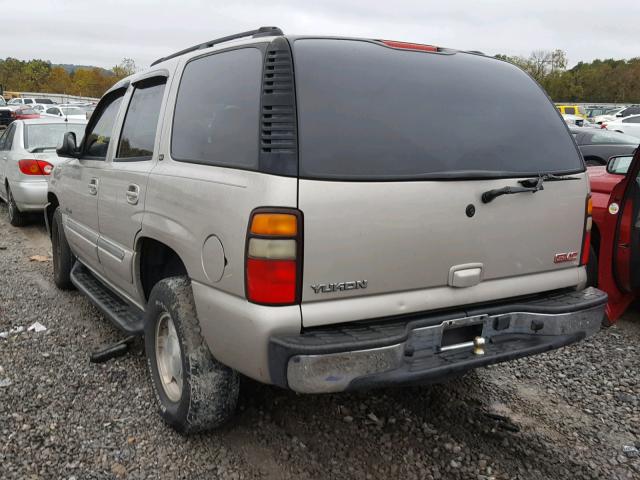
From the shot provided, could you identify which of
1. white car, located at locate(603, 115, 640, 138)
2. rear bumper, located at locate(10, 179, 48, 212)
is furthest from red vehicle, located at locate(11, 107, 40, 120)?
white car, located at locate(603, 115, 640, 138)

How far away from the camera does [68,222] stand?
4.90 meters

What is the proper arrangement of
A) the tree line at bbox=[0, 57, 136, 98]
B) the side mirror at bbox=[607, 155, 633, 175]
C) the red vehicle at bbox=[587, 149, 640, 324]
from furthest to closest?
1. the tree line at bbox=[0, 57, 136, 98]
2. the side mirror at bbox=[607, 155, 633, 175]
3. the red vehicle at bbox=[587, 149, 640, 324]

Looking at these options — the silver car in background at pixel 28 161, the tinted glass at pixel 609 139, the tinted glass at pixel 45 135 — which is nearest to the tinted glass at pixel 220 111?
the silver car in background at pixel 28 161

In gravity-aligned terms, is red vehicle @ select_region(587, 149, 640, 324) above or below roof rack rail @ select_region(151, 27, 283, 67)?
below

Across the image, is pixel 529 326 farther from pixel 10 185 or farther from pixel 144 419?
pixel 10 185

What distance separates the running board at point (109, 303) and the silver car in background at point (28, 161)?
148 inches

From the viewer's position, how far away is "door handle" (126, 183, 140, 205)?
11.1ft

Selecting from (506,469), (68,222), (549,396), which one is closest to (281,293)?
(506,469)

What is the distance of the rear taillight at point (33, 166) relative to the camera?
8273 millimetres

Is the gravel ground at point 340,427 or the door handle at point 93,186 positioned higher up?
the door handle at point 93,186

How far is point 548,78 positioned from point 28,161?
68077 mm

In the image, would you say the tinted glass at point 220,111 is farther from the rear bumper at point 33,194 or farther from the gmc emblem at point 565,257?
the rear bumper at point 33,194

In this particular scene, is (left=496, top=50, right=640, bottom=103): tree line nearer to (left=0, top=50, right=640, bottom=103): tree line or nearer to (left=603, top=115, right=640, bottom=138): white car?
(left=0, top=50, right=640, bottom=103): tree line

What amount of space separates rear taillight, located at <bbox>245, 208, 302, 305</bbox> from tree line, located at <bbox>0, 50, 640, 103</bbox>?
155ft
